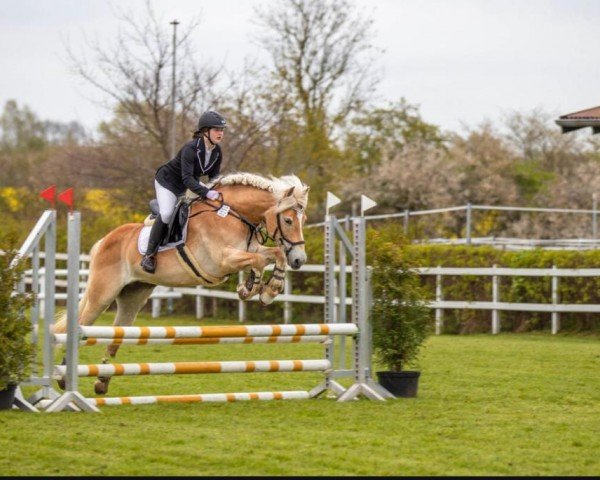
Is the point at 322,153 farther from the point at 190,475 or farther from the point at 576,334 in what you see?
the point at 190,475

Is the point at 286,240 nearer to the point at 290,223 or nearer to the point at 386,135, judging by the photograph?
the point at 290,223

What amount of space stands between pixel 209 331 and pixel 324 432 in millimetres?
1379

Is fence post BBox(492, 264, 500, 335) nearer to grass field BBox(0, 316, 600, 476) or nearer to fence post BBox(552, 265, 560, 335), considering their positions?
fence post BBox(552, 265, 560, 335)

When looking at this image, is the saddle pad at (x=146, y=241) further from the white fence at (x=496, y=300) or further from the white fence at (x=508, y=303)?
the white fence at (x=508, y=303)

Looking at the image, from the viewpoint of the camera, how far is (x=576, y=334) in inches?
608

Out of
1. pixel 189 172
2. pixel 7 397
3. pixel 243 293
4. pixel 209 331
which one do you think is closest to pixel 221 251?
pixel 243 293

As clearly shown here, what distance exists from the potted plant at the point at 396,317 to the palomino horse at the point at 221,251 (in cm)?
61

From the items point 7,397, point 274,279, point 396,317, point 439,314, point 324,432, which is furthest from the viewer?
point 439,314

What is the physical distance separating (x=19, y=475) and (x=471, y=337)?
447 inches

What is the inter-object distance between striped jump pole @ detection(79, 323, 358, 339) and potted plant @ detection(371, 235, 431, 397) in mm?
319

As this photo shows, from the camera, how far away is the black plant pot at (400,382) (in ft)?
26.4

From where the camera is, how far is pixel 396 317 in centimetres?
796

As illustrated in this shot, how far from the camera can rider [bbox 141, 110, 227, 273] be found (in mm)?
8148

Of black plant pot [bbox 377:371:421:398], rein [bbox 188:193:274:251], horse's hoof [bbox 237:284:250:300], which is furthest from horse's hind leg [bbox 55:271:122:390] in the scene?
black plant pot [bbox 377:371:421:398]
